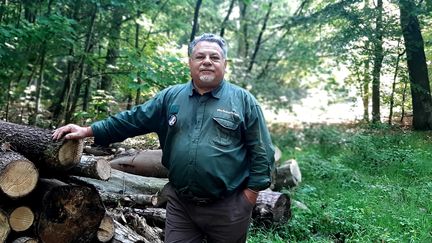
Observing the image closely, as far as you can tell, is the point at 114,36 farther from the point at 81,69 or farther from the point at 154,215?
the point at 154,215

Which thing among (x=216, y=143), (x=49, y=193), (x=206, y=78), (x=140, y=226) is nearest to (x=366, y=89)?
(x=140, y=226)

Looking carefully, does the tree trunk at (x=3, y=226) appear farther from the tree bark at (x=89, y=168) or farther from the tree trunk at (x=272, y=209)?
the tree trunk at (x=272, y=209)

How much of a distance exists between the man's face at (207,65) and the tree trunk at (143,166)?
3261 mm

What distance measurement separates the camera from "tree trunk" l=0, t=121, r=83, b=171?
12.1 feet

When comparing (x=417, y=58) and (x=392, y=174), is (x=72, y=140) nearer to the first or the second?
(x=392, y=174)

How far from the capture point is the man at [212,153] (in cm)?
305

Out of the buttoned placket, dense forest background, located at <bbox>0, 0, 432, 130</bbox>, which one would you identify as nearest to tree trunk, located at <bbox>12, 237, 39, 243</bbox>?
the buttoned placket

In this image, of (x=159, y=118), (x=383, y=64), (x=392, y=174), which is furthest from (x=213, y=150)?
(x=383, y=64)

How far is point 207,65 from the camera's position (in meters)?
3.16

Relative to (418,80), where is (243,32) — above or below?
above

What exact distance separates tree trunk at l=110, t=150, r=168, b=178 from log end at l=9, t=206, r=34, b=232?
8.32 ft

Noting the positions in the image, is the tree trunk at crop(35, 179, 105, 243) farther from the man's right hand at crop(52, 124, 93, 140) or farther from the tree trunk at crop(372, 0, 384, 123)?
the tree trunk at crop(372, 0, 384, 123)

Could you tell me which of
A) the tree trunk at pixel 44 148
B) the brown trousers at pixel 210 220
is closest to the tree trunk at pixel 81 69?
the tree trunk at pixel 44 148

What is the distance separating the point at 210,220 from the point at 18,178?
5.39 feet
